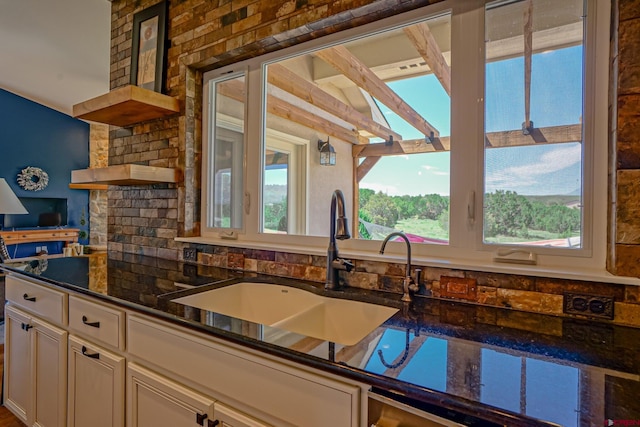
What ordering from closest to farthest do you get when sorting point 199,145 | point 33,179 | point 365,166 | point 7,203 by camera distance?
1. point 365,166
2. point 199,145
3. point 7,203
4. point 33,179

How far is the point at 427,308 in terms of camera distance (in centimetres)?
122

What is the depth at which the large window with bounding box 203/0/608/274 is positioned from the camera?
47.8 inches

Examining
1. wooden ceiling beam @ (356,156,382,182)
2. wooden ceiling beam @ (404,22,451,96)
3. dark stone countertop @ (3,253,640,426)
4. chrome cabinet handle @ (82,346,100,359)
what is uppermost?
wooden ceiling beam @ (404,22,451,96)

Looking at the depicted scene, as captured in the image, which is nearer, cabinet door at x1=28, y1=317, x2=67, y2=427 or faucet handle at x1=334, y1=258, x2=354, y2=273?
faucet handle at x1=334, y1=258, x2=354, y2=273

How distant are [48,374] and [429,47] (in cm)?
242

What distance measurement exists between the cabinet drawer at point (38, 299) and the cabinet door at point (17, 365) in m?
0.06

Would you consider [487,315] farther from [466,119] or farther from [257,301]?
[257,301]

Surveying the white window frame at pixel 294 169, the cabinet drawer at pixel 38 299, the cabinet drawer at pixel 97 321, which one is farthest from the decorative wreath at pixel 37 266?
the white window frame at pixel 294 169

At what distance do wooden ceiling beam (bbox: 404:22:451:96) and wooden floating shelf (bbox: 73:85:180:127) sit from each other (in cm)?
146

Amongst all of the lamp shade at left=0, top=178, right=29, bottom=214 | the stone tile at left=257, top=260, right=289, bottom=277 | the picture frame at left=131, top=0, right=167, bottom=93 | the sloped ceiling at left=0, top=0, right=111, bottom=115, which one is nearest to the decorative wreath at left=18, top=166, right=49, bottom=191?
the sloped ceiling at left=0, top=0, right=111, bottom=115

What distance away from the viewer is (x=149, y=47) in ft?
7.72

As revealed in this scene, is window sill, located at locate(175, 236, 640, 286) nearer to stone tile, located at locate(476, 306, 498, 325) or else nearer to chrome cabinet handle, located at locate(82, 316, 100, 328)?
stone tile, located at locate(476, 306, 498, 325)

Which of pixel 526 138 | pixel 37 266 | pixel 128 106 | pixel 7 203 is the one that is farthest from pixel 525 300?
pixel 7 203

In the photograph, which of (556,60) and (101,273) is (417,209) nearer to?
(556,60)
